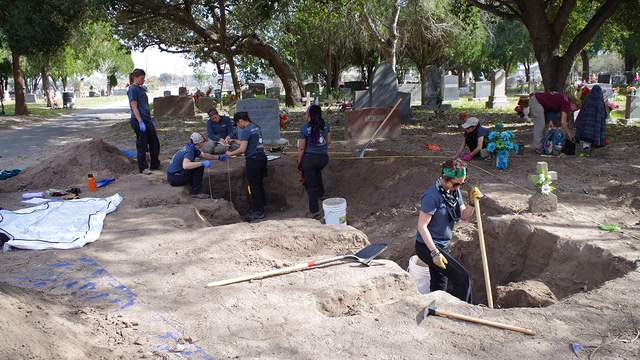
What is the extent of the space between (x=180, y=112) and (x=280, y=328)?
19.6m

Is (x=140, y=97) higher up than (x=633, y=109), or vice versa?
(x=140, y=97)

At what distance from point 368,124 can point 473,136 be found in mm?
4743

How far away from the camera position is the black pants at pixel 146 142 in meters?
9.05

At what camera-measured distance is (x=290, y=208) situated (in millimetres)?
9781

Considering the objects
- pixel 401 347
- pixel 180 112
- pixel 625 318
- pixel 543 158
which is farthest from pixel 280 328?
pixel 180 112

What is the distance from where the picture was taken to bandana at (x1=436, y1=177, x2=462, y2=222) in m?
4.86

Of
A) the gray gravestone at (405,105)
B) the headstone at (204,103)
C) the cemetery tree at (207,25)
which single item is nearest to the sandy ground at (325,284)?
the gray gravestone at (405,105)

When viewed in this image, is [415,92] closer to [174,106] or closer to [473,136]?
[174,106]

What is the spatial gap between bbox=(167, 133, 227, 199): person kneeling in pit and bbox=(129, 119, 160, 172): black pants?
0.99 meters

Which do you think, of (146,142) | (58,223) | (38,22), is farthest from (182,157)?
(38,22)

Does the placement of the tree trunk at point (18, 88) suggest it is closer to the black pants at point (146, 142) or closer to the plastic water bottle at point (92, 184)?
the black pants at point (146, 142)

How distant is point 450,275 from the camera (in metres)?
4.94

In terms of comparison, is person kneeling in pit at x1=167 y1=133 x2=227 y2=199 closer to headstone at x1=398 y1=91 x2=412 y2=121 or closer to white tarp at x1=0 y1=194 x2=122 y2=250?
white tarp at x1=0 y1=194 x2=122 y2=250

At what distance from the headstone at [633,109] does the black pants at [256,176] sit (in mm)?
12035
